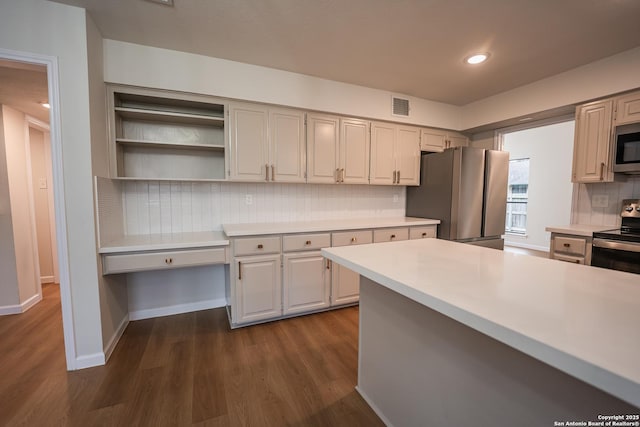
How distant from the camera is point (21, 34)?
1.64 m

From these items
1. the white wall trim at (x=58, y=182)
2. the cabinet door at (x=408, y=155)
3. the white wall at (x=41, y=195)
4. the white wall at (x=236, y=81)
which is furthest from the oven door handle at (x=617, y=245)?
the white wall at (x=41, y=195)

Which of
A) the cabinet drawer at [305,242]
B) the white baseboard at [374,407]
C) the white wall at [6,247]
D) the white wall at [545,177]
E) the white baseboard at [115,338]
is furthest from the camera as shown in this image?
the white wall at [545,177]

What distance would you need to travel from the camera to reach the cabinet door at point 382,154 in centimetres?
315

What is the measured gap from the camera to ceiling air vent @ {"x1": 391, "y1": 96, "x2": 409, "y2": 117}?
10.5 feet

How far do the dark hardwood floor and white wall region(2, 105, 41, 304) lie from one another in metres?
0.46

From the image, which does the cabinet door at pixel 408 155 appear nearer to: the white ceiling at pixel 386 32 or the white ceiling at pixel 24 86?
the white ceiling at pixel 386 32

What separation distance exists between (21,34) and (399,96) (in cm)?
325

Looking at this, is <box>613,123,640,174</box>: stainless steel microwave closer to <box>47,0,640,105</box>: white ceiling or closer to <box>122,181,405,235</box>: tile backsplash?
<box>47,0,640,105</box>: white ceiling

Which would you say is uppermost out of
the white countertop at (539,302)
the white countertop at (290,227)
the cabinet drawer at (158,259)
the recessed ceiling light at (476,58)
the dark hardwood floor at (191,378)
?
the recessed ceiling light at (476,58)

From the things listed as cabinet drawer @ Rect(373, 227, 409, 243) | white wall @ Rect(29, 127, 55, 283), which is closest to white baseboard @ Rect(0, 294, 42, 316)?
white wall @ Rect(29, 127, 55, 283)

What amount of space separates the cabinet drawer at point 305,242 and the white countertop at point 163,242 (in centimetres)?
54

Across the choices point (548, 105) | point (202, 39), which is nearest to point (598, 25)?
point (548, 105)

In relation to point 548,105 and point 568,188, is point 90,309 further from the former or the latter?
point 568,188

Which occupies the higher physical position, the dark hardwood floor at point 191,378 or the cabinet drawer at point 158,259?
the cabinet drawer at point 158,259
